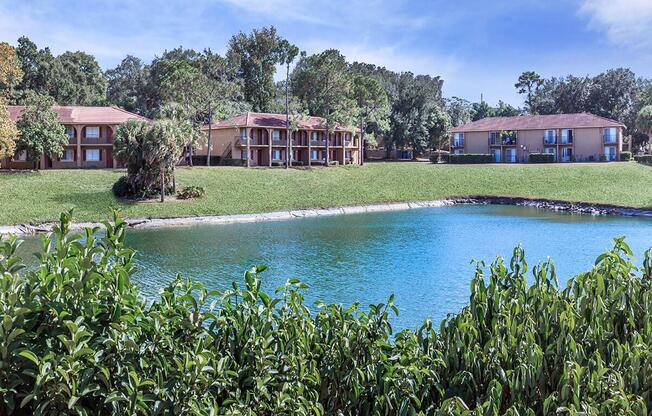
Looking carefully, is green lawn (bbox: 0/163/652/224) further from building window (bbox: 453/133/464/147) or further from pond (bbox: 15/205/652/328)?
building window (bbox: 453/133/464/147)

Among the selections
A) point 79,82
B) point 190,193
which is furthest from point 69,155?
point 79,82

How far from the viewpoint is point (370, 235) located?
114 feet

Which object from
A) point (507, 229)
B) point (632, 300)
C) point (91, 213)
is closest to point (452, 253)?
point (507, 229)

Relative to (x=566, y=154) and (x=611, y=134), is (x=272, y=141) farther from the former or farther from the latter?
(x=611, y=134)

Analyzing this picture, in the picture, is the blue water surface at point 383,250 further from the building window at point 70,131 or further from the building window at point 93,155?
the building window at point 70,131

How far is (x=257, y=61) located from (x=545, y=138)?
4356 centimetres

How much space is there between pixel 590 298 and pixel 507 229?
33042 millimetres

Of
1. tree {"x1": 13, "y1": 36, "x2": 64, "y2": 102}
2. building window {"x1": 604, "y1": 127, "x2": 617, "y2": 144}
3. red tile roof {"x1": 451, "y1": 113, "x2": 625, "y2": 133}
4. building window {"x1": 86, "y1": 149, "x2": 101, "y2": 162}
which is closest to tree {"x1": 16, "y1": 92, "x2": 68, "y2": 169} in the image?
building window {"x1": 86, "y1": 149, "x2": 101, "y2": 162}

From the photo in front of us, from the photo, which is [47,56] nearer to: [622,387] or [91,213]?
[91,213]

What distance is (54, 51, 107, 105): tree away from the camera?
7741 cm

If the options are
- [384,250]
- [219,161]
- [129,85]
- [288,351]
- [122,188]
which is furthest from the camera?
[129,85]

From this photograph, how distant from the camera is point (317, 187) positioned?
56312 millimetres

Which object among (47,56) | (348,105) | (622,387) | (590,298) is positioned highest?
(47,56)

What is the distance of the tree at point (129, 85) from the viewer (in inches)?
3561
